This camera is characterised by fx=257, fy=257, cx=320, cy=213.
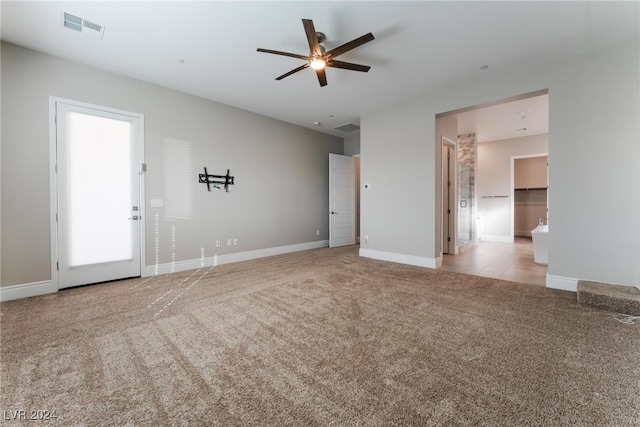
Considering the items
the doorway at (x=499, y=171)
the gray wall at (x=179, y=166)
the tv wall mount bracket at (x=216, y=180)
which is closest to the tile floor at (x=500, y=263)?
the doorway at (x=499, y=171)

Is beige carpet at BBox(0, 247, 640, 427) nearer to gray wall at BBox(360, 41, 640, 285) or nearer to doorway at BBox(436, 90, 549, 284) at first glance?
gray wall at BBox(360, 41, 640, 285)

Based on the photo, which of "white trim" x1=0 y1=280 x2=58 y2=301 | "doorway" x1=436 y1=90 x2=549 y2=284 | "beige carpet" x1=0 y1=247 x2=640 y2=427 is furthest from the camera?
"doorway" x1=436 y1=90 x2=549 y2=284

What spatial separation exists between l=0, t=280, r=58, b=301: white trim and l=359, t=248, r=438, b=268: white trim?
16.0 ft

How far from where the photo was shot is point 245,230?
5297mm

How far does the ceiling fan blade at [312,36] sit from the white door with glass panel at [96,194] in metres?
2.99

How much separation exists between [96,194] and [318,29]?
3.66 m

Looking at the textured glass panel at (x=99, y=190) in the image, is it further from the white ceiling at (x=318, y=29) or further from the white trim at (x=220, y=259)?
the white ceiling at (x=318, y=29)

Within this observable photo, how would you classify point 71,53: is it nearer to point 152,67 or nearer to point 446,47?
point 152,67

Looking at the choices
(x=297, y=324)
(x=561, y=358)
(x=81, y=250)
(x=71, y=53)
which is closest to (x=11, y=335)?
(x=81, y=250)

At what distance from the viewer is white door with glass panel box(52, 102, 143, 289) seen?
337 centimetres

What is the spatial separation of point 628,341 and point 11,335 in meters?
5.13

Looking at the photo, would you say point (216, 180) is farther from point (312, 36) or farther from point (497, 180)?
point (497, 180)

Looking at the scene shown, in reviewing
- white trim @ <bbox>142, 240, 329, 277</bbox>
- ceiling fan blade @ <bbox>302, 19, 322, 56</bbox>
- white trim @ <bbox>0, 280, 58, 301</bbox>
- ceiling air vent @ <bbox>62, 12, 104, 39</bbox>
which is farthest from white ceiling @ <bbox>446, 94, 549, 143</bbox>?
white trim @ <bbox>0, 280, 58, 301</bbox>

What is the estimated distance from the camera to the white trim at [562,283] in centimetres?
325
